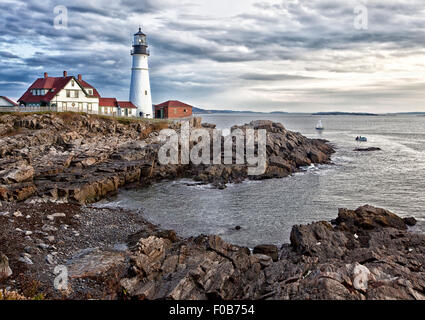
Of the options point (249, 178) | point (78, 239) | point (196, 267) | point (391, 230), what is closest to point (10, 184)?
point (78, 239)

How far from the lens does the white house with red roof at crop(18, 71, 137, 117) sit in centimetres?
5334

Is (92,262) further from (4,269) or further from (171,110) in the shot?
(171,110)

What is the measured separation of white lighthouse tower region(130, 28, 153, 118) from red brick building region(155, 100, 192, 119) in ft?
11.3

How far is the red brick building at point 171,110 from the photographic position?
6712cm

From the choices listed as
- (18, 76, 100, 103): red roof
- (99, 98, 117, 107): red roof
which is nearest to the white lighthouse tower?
(99, 98, 117, 107): red roof

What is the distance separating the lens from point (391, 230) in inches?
794

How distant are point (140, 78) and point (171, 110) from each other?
8722mm

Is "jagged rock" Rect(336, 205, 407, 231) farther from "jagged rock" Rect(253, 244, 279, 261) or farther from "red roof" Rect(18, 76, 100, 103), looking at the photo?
"red roof" Rect(18, 76, 100, 103)

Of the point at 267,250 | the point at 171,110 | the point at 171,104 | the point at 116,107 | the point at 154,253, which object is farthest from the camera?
the point at 171,104

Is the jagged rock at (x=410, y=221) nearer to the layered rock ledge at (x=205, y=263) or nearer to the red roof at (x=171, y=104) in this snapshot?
the layered rock ledge at (x=205, y=263)

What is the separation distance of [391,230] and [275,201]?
11.9m

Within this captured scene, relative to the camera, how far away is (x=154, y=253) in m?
16.4

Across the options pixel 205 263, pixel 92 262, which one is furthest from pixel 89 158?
pixel 205 263
